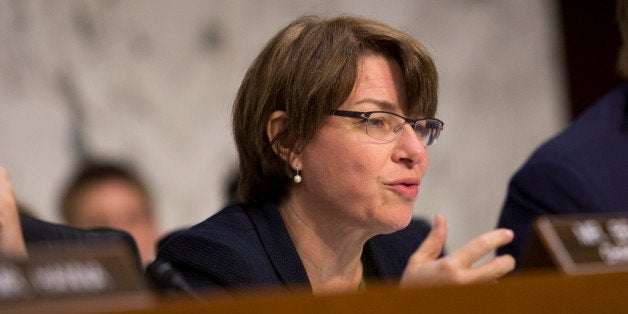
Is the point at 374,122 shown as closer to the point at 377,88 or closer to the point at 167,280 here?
the point at 377,88

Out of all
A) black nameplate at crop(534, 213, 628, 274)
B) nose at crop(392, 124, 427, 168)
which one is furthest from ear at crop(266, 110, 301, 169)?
black nameplate at crop(534, 213, 628, 274)

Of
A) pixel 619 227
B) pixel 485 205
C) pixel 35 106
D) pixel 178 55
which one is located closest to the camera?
pixel 619 227

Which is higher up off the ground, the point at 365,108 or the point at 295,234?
the point at 365,108

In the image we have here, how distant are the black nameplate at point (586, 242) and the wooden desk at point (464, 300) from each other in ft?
0.13

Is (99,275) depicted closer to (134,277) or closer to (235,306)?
(134,277)

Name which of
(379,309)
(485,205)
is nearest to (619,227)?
(379,309)

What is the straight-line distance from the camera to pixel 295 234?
6.40 ft

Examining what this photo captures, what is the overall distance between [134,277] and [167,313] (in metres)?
0.08

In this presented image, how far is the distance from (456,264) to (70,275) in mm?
531

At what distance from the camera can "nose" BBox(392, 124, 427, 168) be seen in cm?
185

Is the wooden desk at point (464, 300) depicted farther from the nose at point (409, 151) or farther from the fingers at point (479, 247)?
the nose at point (409, 151)

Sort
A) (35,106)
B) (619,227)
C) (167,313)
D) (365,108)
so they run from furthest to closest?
1. (35,106)
2. (365,108)
3. (619,227)
4. (167,313)

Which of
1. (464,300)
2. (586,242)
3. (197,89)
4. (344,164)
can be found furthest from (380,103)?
(197,89)

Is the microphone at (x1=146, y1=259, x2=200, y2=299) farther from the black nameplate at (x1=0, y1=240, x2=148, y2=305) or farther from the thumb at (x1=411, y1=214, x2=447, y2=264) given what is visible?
the thumb at (x1=411, y1=214, x2=447, y2=264)
